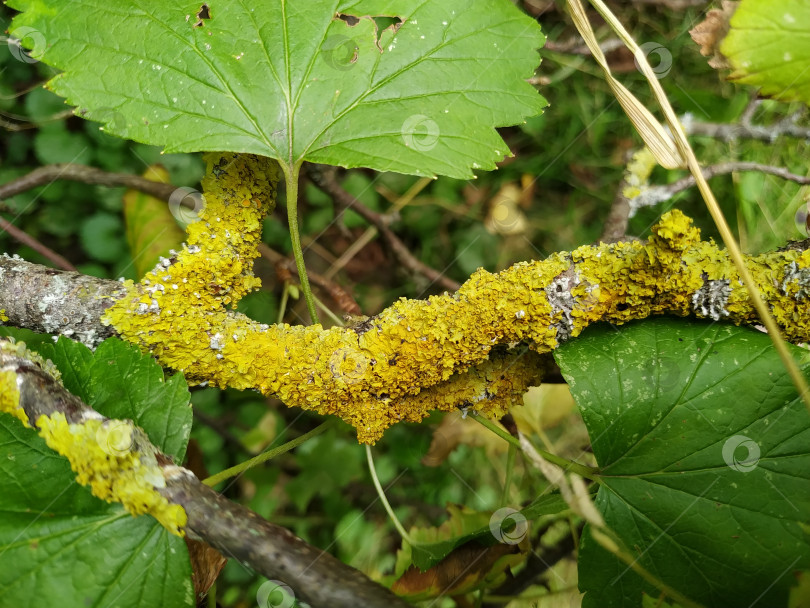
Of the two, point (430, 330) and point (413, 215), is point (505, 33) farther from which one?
point (413, 215)

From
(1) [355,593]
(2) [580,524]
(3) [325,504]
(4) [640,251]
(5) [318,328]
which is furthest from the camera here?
(3) [325,504]

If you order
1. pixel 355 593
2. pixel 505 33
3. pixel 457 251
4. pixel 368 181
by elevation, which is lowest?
pixel 457 251

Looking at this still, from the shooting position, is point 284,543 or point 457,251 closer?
point 284,543

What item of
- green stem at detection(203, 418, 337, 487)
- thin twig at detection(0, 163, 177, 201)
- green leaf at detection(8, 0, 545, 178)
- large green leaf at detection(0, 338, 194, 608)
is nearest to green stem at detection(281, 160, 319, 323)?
green leaf at detection(8, 0, 545, 178)

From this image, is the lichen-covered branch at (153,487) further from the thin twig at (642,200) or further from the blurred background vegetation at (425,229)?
the thin twig at (642,200)

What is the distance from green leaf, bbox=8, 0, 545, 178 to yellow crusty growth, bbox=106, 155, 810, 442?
174 millimetres

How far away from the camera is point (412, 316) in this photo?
40.1 inches

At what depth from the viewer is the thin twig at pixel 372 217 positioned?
1.67 metres

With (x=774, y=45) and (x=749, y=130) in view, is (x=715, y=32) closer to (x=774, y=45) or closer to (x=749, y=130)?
(x=774, y=45)

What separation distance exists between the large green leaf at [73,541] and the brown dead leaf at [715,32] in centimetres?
117

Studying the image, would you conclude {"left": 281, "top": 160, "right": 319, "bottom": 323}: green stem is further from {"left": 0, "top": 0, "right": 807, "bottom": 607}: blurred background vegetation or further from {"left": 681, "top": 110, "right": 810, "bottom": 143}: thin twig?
{"left": 681, "top": 110, "right": 810, "bottom": 143}: thin twig

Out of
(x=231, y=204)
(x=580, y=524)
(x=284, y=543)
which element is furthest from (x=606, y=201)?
(x=284, y=543)

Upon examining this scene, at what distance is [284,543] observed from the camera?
32.1 inches

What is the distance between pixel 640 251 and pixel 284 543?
734mm
